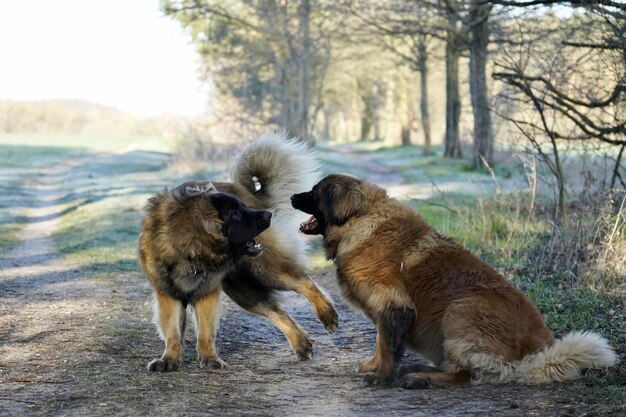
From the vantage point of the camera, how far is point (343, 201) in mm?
6469

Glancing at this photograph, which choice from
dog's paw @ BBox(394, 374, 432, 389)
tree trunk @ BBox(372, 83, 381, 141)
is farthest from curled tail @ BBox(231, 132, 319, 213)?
tree trunk @ BBox(372, 83, 381, 141)

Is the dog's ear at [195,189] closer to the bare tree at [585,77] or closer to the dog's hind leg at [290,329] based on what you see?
the dog's hind leg at [290,329]

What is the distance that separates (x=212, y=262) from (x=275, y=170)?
136 cm

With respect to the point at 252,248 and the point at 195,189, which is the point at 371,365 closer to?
the point at 252,248

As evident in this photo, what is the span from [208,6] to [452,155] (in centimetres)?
1347

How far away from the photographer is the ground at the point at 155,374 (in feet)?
17.4

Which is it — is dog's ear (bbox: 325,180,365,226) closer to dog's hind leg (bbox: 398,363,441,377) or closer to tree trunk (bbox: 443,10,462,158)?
dog's hind leg (bbox: 398,363,441,377)

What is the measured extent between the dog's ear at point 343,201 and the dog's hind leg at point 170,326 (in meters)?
1.55

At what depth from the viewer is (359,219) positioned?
6441 mm

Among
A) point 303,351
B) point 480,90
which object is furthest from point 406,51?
point 303,351

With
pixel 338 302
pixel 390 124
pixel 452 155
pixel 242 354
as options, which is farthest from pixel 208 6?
pixel 390 124

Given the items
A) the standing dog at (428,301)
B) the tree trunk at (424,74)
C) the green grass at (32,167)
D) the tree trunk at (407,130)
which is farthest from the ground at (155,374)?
the tree trunk at (407,130)

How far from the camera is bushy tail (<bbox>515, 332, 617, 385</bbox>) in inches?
219

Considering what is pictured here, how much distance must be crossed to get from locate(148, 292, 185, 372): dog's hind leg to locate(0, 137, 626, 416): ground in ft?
0.46
